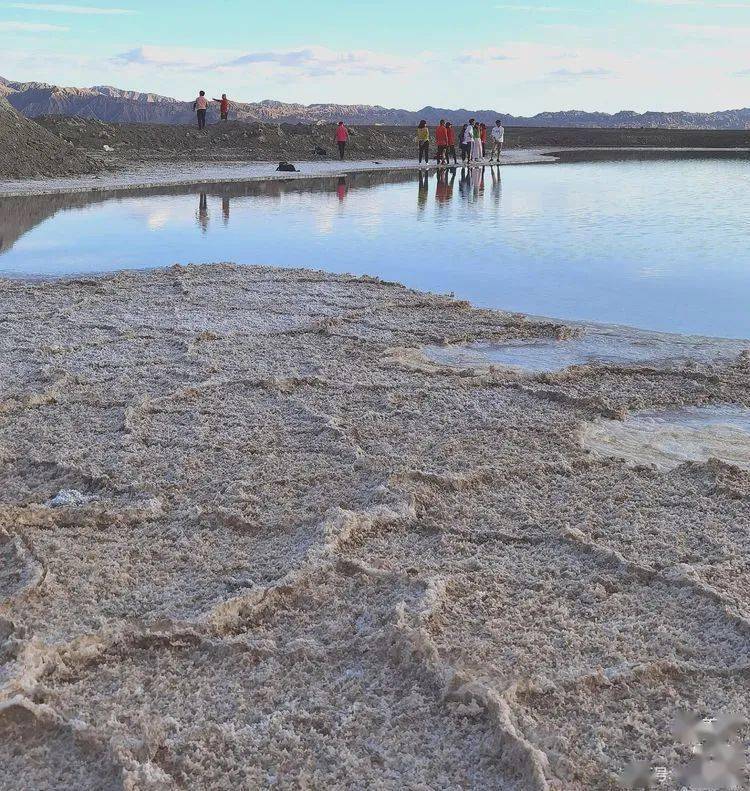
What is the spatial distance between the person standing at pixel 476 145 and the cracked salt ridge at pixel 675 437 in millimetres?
24211

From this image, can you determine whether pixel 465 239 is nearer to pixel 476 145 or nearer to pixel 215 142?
pixel 476 145

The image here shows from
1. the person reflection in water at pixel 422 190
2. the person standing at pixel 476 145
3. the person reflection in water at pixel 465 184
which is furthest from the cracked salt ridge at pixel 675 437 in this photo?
the person standing at pixel 476 145

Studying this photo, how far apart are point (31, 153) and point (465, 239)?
12.7 meters

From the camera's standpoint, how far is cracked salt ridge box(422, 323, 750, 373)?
5.51 m

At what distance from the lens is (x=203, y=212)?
13.8 meters

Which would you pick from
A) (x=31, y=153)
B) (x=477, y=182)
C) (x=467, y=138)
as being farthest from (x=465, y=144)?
(x=31, y=153)

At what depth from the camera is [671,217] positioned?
12945 millimetres

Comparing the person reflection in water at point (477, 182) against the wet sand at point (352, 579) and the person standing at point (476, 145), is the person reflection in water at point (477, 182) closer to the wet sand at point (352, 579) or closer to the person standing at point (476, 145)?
the person standing at point (476, 145)

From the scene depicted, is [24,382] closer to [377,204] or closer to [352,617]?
[352,617]

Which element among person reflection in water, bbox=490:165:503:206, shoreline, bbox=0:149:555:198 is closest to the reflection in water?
shoreline, bbox=0:149:555:198

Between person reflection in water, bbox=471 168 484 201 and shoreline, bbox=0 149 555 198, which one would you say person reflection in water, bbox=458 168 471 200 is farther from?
shoreline, bbox=0 149 555 198

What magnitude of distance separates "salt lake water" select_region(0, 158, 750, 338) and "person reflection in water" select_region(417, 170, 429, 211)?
11 centimetres

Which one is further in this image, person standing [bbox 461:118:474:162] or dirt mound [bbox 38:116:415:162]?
dirt mound [bbox 38:116:415:162]

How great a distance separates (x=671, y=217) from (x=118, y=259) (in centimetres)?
781
